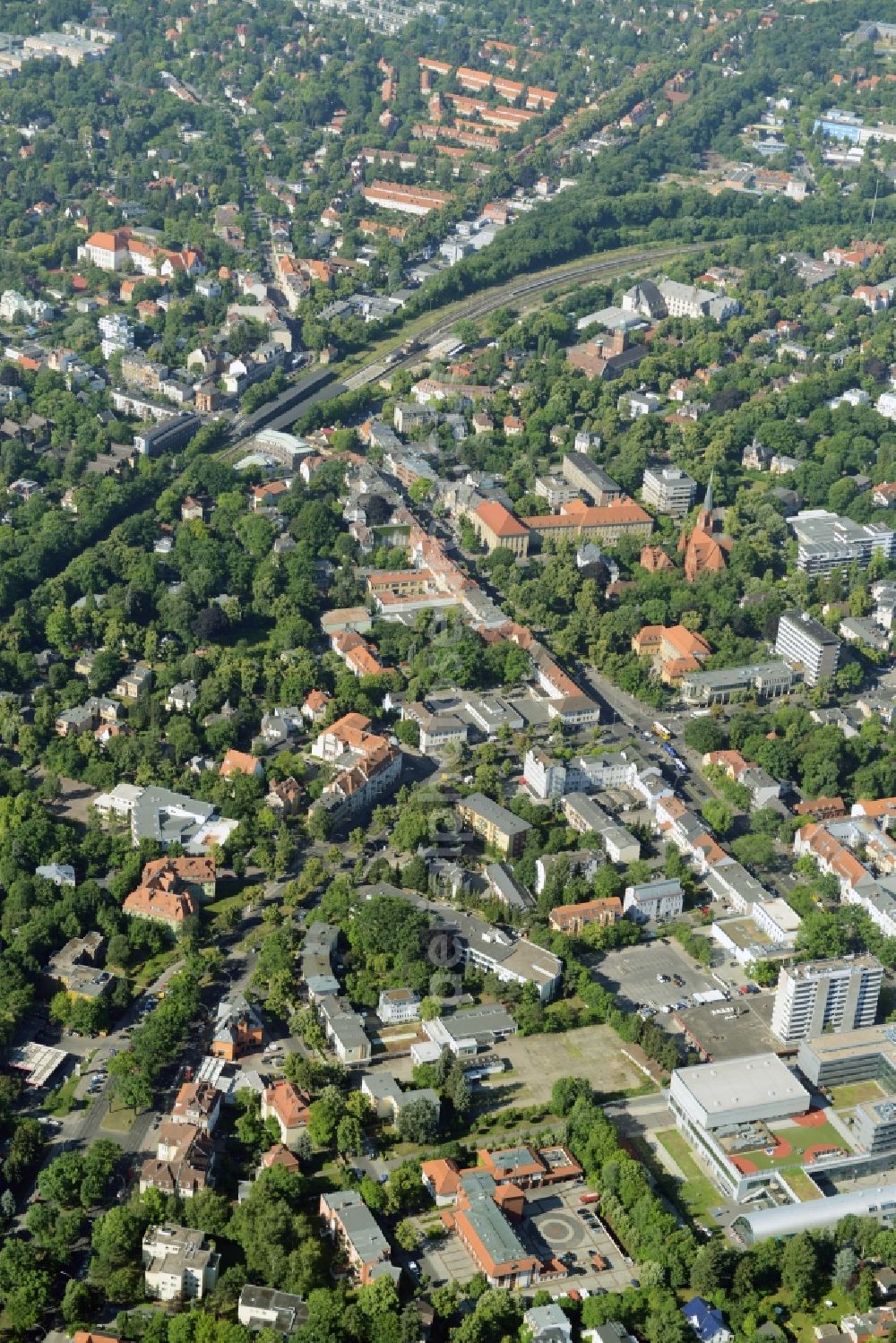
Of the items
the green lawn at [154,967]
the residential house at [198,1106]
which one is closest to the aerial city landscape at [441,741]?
the green lawn at [154,967]

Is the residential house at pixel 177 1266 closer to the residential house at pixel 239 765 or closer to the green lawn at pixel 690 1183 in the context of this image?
the green lawn at pixel 690 1183

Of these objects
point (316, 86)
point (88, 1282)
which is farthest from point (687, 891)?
point (316, 86)

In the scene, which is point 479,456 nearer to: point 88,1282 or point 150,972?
point 150,972

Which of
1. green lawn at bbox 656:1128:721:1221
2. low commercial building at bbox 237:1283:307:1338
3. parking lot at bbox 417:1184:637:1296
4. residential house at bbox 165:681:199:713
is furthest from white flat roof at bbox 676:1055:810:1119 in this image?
residential house at bbox 165:681:199:713

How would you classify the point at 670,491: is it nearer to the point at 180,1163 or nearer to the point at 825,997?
the point at 825,997

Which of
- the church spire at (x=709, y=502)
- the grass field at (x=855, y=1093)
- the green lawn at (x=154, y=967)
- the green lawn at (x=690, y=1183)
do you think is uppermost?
the church spire at (x=709, y=502)

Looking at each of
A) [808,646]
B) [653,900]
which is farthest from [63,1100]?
[808,646]
